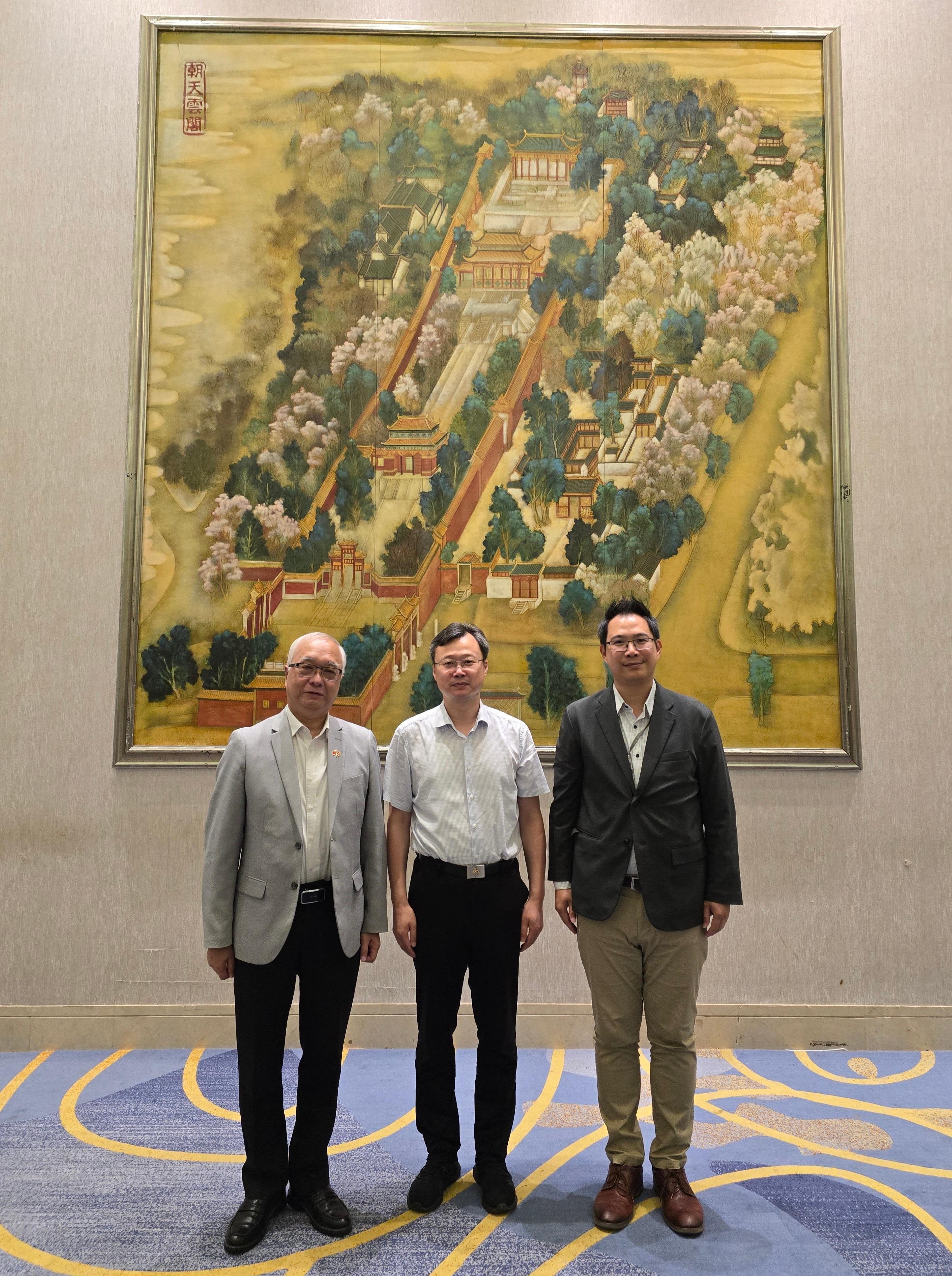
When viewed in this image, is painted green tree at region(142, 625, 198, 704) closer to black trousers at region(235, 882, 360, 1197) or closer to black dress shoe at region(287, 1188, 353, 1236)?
black trousers at region(235, 882, 360, 1197)

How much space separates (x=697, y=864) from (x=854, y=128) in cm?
345

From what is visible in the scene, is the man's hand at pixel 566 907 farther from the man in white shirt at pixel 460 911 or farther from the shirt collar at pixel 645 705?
the shirt collar at pixel 645 705

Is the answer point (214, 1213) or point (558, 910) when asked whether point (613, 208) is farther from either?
point (214, 1213)

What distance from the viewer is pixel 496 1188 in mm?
2322

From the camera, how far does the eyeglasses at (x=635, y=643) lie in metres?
2.40

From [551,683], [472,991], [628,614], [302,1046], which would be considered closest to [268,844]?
[302,1046]

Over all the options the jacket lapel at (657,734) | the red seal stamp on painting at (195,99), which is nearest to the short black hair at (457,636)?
the jacket lapel at (657,734)

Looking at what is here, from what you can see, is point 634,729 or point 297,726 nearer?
point 297,726

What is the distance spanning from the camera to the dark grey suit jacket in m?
2.34

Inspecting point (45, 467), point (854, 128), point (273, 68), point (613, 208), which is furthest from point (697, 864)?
point (273, 68)

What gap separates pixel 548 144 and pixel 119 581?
2.72 meters

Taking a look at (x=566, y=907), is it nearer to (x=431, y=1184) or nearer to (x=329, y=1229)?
(x=431, y=1184)

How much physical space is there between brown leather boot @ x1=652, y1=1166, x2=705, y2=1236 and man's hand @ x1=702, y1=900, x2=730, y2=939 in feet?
2.15

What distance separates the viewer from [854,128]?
3.83m
